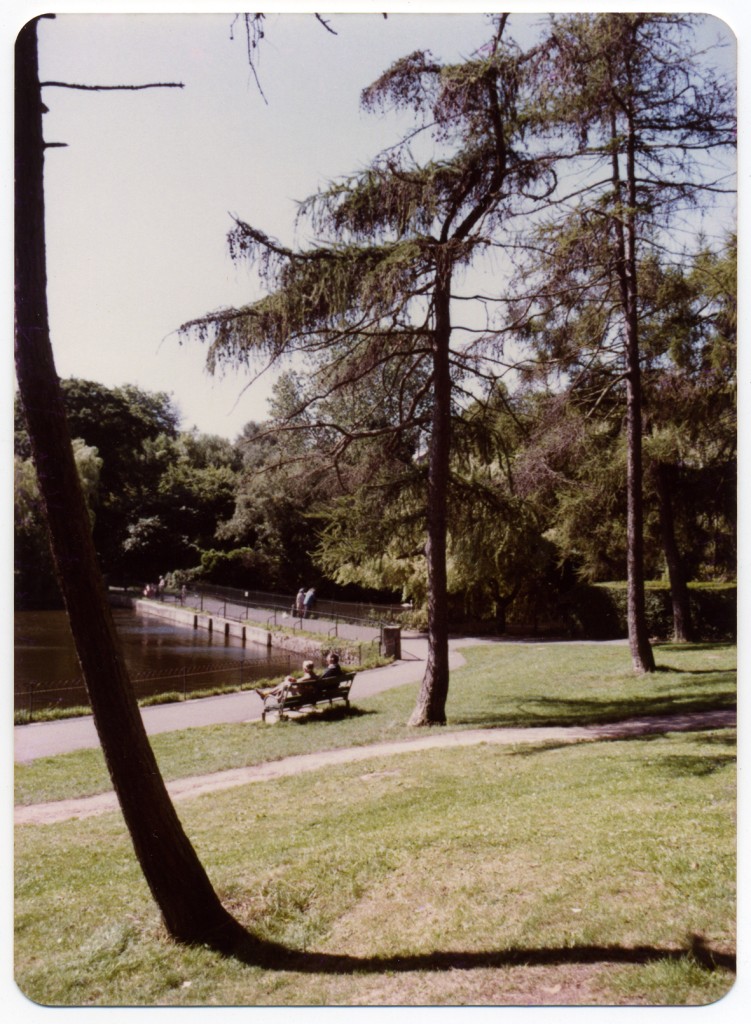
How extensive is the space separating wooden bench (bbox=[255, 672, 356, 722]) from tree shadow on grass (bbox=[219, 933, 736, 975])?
6.21 meters

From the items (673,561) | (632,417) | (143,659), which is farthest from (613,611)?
(143,659)

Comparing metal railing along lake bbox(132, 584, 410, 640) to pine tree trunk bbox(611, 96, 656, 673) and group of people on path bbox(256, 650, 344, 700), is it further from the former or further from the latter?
pine tree trunk bbox(611, 96, 656, 673)

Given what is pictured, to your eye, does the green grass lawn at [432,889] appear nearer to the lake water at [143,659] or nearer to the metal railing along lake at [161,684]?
the metal railing along lake at [161,684]

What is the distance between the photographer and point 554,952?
3809mm

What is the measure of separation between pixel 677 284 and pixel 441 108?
3.30 meters

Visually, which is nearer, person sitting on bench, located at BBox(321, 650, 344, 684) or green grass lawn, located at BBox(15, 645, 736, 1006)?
green grass lawn, located at BBox(15, 645, 736, 1006)

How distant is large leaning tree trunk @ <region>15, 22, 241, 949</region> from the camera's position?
12.9 ft

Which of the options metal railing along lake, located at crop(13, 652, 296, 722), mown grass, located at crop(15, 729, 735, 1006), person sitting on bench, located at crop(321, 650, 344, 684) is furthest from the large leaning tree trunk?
person sitting on bench, located at crop(321, 650, 344, 684)

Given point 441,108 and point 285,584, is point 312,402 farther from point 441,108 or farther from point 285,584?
point 441,108

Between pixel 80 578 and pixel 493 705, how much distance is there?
747 centimetres

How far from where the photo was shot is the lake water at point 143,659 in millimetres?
5266

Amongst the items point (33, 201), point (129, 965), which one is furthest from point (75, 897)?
point (33, 201)

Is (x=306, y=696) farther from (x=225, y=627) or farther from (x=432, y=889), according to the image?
(x=432, y=889)

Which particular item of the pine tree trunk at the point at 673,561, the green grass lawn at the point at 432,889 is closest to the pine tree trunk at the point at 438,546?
the green grass lawn at the point at 432,889
